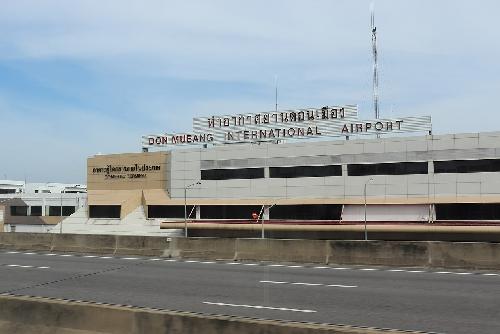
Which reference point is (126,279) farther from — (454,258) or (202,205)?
(202,205)

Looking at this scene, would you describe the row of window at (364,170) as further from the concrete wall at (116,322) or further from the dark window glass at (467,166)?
the concrete wall at (116,322)

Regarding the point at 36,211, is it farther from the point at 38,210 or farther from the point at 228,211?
the point at 228,211

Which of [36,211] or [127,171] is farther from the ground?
[127,171]

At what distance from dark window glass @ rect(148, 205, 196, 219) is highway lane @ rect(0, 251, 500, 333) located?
90.7ft

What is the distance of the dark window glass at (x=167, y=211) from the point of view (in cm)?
5295

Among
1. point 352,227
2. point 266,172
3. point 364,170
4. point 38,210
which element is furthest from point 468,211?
point 38,210

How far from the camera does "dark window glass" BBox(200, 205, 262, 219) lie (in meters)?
50.2

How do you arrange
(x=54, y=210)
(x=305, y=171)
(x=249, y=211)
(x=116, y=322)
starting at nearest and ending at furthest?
(x=116, y=322), (x=305, y=171), (x=249, y=211), (x=54, y=210)

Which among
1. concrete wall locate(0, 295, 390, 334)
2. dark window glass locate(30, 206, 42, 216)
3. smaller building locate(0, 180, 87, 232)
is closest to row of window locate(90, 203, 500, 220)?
smaller building locate(0, 180, 87, 232)

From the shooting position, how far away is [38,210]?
7544 centimetres

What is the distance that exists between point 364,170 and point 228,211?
46.3 ft

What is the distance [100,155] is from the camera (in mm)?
→ 60469

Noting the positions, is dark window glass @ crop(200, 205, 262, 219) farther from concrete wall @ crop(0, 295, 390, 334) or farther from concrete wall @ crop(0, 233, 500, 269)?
concrete wall @ crop(0, 295, 390, 334)

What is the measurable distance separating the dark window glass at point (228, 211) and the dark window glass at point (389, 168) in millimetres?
9870
